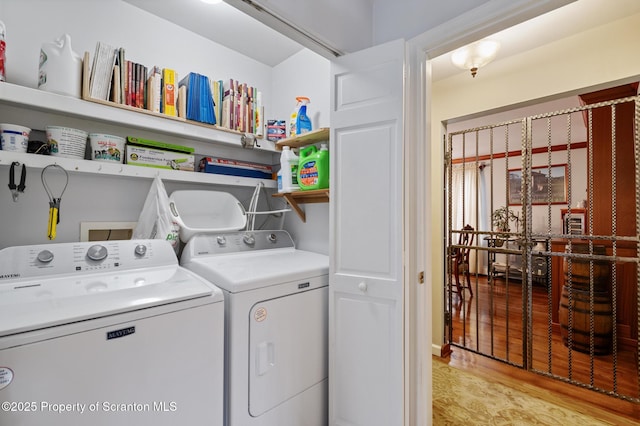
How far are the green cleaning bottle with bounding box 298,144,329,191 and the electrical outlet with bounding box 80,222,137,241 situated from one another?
3.65ft

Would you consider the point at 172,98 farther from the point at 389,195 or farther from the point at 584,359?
the point at 584,359

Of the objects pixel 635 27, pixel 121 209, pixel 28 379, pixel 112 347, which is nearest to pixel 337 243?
pixel 112 347

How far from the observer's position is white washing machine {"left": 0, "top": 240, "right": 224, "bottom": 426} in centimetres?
82

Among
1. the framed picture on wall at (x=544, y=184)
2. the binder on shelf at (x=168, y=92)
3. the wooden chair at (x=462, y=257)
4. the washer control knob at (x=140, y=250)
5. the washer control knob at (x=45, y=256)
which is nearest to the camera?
the washer control knob at (x=45, y=256)

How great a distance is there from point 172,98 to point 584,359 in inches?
148

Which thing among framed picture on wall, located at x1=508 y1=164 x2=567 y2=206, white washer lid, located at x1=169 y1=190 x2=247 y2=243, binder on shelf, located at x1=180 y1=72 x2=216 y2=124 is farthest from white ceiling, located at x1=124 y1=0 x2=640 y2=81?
framed picture on wall, located at x1=508 y1=164 x2=567 y2=206

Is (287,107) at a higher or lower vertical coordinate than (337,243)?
higher

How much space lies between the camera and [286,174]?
2.05 metres

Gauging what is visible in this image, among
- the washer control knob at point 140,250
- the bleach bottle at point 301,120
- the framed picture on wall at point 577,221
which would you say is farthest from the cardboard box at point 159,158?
the framed picture on wall at point 577,221

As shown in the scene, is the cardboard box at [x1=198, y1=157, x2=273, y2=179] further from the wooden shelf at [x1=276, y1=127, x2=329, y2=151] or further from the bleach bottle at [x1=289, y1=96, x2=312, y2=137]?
the bleach bottle at [x1=289, y1=96, x2=312, y2=137]

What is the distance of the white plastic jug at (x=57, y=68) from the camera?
141cm

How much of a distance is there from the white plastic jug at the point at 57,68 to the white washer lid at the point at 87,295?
0.94 meters

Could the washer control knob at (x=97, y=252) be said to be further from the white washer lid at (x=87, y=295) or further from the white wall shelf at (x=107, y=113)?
the white wall shelf at (x=107, y=113)

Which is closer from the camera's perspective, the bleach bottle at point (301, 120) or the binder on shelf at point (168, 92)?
the binder on shelf at point (168, 92)
